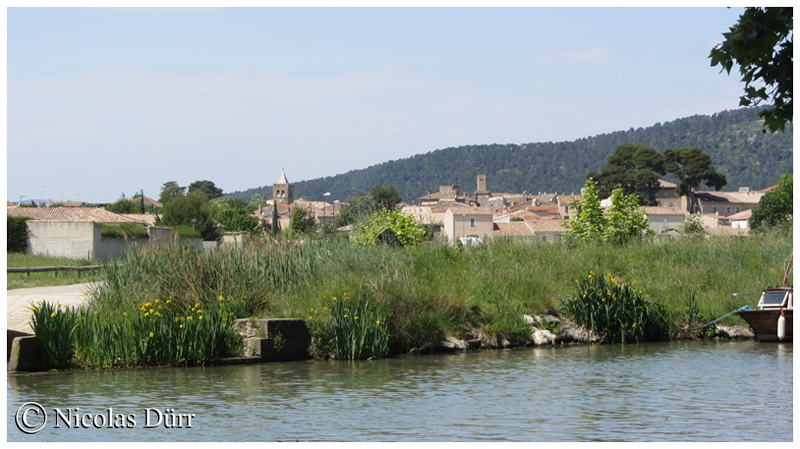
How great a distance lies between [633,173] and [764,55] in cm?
12549

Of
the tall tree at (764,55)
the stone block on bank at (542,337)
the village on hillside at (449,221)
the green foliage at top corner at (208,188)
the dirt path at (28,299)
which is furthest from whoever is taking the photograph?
the green foliage at top corner at (208,188)

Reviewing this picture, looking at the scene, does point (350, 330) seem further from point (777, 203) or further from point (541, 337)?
point (777, 203)

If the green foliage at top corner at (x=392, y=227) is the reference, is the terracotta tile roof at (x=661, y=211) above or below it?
above

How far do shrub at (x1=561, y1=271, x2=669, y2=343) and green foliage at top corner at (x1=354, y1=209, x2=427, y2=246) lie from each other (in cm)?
698

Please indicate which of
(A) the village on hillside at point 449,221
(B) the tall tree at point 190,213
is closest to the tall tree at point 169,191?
(A) the village on hillside at point 449,221

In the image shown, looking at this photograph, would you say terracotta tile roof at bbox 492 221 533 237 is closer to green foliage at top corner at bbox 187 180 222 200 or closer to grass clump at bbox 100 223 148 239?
grass clump at bbox 100 223 148 239

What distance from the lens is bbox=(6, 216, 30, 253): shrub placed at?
164ft

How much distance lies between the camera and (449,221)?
105 metres

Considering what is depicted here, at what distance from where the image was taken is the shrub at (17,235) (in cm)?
4984

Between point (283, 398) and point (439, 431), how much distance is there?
9.65ft

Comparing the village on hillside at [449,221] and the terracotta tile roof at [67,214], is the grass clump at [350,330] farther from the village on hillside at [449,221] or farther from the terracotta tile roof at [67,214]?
the terracotta tile roof at [67,214]

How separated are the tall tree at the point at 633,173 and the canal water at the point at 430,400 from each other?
4536 inches

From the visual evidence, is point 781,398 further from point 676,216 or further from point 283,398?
point 676,216

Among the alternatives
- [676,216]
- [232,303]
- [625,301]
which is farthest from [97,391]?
[676,216]
